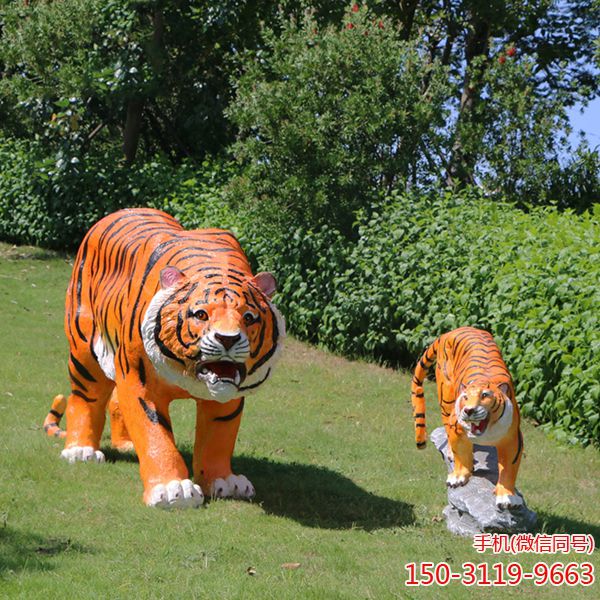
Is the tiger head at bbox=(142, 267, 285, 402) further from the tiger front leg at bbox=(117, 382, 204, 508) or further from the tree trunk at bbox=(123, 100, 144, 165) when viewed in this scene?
the tree trunk at bbox=(123, 100, 144, 165)

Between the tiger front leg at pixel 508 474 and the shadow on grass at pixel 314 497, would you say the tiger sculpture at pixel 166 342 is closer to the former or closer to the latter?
the shadow on grass at pixel 314 497

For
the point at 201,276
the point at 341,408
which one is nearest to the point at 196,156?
the point at 341,408

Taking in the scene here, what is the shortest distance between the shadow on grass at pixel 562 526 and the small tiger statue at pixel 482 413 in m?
0.54

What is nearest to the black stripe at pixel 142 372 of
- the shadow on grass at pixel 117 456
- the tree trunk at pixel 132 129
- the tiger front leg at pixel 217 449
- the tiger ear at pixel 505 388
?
the tiger front leg at pixel 217 449

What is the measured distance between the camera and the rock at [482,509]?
20.5ft

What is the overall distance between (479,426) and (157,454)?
80.0 inches

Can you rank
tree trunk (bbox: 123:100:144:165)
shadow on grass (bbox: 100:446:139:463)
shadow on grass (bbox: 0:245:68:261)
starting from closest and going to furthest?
shadow on grass (bbox: 100:446:139:463), shadow on grass (bbox: 0:245:68:261), tree trunk (bbox: 123:100:144:165)

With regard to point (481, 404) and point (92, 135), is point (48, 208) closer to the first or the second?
point (92, 135)

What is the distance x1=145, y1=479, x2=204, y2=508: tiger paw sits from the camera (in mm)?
6480

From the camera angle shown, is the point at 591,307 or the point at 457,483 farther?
the point at 591,307

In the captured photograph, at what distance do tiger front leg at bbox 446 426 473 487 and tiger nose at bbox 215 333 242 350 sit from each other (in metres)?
1.47

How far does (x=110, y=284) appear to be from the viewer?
7508 millimetres

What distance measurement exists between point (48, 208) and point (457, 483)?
13.1m

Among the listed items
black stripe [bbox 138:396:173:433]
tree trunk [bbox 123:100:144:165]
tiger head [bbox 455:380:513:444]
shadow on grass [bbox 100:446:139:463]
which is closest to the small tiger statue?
tiger head [bbox 455:380:513:444]
